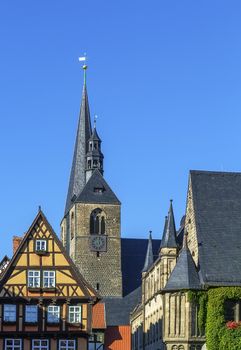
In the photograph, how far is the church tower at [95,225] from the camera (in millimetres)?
102438

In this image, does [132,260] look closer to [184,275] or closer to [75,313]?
[75,313]

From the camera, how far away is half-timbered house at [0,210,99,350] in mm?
59719

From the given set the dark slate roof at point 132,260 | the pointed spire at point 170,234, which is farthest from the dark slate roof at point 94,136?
the pointed spire at point 170,234

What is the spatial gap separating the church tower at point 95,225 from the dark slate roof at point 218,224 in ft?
130

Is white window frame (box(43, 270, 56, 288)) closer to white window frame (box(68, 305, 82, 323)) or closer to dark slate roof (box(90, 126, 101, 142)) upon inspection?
white window frame (box(68, 305, 82, 323))

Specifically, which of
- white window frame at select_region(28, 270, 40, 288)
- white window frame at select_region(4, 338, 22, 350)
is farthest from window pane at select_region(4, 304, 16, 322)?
white window frame at select_region(28, 270, 40, 288)

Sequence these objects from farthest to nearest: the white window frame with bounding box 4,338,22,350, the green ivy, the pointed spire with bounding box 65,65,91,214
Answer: the pointed spire with bounding box 65,65,91,214, the white window frame with bounding box 4,338,22,350, the green ivy

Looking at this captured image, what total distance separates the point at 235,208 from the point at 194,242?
373cm

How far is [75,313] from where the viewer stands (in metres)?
60.8

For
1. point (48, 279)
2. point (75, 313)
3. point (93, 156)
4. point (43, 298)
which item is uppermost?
point (93, 156)

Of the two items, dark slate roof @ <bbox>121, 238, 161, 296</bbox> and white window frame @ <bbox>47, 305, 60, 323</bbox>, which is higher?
dark slate roof @ <bbox>121, 238, 161, 296</bbox>

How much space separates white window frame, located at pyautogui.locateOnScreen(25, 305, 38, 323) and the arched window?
43.6m

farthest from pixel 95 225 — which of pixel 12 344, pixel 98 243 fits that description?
pixel 12 344

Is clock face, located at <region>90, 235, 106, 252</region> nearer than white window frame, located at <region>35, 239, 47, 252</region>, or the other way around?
white window frame, located at <region>35, 239, 47, 252</region>
